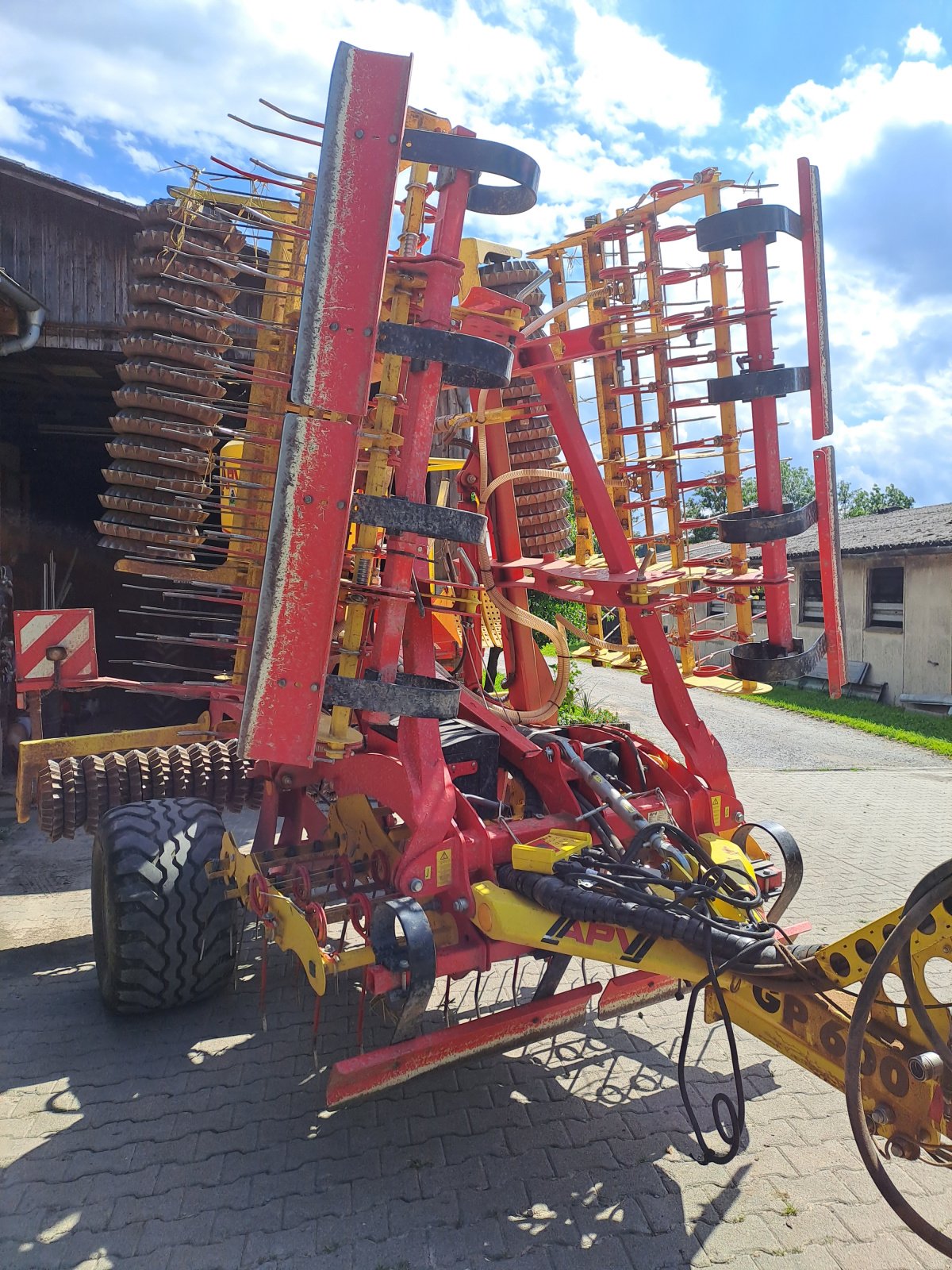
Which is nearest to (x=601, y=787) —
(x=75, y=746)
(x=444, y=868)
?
(x=444, y=868)

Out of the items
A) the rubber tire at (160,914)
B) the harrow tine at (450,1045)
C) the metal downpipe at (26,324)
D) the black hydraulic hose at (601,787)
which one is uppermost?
the metal downpipe at (26,324)

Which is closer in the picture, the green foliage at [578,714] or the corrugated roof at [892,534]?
the green foliage at [578,714]

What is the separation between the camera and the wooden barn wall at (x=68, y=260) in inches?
326

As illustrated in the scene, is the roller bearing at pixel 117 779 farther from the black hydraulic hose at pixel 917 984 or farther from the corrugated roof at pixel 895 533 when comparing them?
the corrugated roof at pixel 895 533

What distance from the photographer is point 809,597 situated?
19.1m

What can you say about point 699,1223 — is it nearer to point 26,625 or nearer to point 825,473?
point 825,473

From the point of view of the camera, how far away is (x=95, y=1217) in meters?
2.74

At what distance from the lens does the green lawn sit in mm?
12547

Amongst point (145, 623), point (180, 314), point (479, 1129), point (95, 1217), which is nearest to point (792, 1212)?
point (479, 1129)

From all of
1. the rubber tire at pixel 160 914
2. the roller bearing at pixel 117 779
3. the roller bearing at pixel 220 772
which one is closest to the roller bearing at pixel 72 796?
the roller bearing at pixel 117 779

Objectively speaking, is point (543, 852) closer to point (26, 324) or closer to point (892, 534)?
point (26, 324)

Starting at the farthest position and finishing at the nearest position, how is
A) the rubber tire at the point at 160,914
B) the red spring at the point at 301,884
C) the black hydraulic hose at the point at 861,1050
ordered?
the rubber tire at the point at 160,914, the red spring at the point at 301,884, the black hydraulic hose at the point at 861,1050

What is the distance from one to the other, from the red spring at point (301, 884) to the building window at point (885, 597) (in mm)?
15197

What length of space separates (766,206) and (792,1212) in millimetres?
3473
